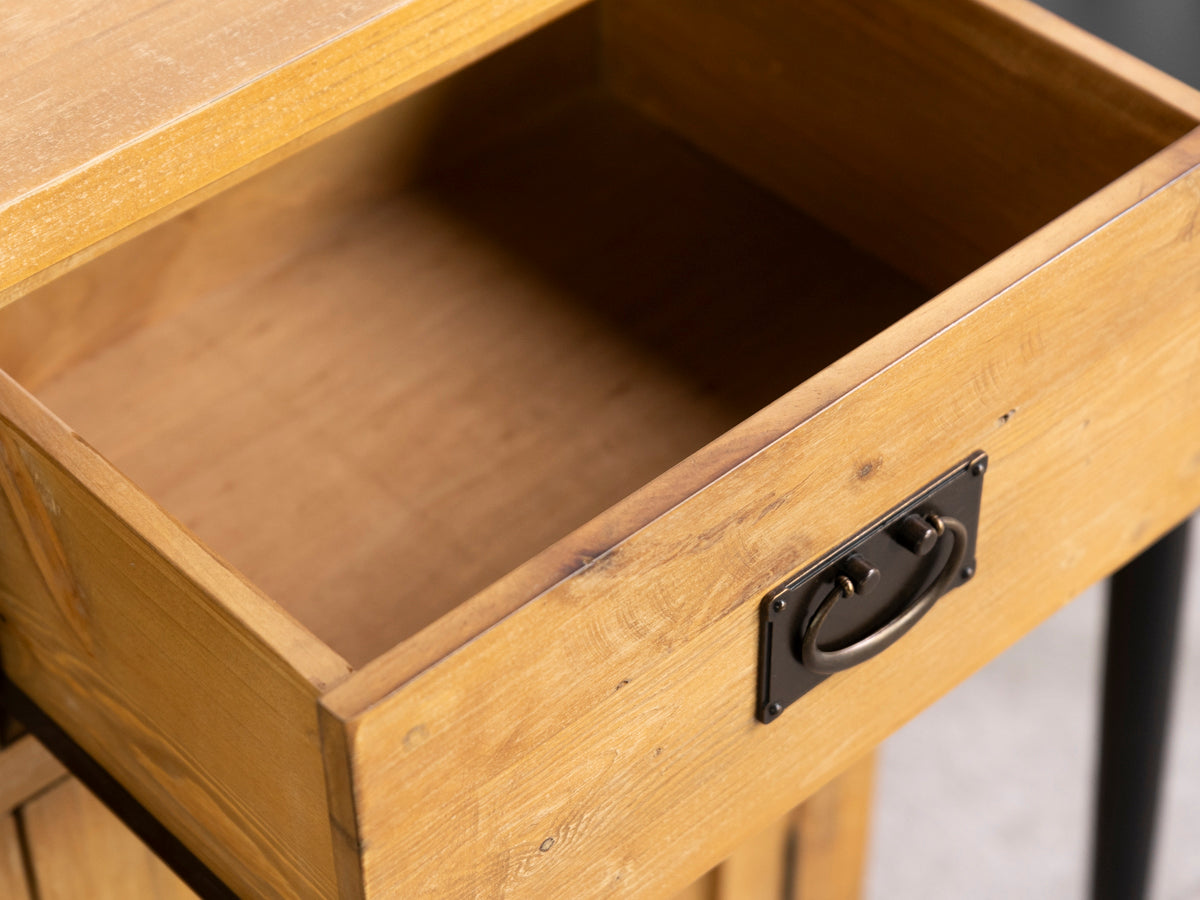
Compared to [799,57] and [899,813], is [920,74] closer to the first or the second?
[799,57]

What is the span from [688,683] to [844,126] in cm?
42

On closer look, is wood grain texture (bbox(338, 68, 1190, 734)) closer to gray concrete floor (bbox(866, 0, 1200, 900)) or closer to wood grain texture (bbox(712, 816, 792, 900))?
wood grain texture (bbox(712, 816, 792, 900))

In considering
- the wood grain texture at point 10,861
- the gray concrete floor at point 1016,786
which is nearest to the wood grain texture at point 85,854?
the wood grain texture at point 10,861

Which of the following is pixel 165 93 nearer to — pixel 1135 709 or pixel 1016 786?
pixel 1135 709

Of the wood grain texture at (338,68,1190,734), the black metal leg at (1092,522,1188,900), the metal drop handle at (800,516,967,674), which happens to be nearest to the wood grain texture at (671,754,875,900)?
the black metal leg at (1092,522,1188,900)

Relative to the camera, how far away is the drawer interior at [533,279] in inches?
31.7

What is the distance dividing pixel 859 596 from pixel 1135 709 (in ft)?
1.38

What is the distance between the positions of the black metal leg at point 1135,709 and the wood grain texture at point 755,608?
0.17 m

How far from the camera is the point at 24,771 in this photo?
81cm

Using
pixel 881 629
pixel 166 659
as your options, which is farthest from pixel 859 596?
pixel 166 659

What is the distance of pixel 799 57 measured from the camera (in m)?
0.90

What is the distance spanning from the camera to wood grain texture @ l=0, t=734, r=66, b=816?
0.80 meters

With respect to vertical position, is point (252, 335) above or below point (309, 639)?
below

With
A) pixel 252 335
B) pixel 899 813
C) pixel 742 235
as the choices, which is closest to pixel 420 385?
pixel 252 335
